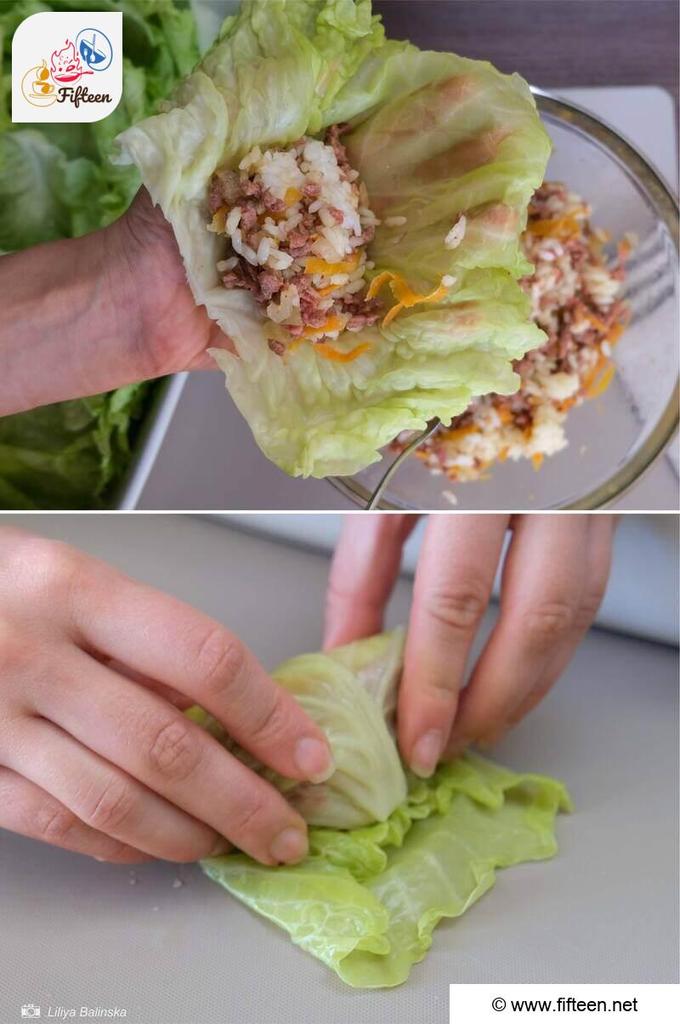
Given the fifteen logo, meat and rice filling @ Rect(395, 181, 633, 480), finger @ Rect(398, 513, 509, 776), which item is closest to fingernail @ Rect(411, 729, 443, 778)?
finger @ Rect(398, 513, 509, 776)

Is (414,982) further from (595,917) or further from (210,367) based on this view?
(210,367)

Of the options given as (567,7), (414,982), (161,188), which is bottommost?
(414,982)

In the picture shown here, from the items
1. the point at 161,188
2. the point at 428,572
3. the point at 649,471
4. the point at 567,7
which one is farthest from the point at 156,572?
the point at 567,7

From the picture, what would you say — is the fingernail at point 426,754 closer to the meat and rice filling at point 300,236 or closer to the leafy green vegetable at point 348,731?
the leafy green vegetable at point 348,731

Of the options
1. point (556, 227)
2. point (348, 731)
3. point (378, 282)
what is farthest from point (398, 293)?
point (348, 731)

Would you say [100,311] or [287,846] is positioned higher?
Result: [100,311]

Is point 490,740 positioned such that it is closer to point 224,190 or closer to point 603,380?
point 603,380

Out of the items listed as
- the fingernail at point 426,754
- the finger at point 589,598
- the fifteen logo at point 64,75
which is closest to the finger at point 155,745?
the fingernail at point 426,754
